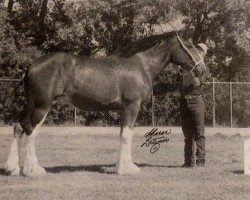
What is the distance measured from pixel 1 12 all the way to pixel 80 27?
3.81m

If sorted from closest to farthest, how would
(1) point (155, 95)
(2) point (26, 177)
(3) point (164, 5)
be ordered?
(2) point (26, 177)
(1) point (155, 95)
(3) point (164, 5)

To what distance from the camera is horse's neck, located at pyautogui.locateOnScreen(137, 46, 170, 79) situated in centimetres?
1034

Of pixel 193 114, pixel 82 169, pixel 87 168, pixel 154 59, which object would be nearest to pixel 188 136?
pixel 193 114

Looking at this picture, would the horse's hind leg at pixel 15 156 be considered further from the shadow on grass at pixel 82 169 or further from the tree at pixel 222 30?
the tree at pixel 222 30

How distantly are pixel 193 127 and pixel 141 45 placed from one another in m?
2.08

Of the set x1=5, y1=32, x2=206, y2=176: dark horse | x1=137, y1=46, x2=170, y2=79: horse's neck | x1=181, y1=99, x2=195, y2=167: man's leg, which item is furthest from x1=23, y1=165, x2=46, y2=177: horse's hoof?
x1=181, y1=99, x2=195, y2=167: man's leg

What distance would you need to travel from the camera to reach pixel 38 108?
958 centimetres

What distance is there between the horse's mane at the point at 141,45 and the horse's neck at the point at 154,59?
0.10 m

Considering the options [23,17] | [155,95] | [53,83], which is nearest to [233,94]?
[155,95]

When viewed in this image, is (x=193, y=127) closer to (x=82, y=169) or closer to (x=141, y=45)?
(x=141, y=45)

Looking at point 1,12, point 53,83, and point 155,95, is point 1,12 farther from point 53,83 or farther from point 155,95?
point 53,83

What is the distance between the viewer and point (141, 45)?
1038 cm

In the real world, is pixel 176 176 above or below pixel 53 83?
below

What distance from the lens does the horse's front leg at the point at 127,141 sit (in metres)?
9.95
